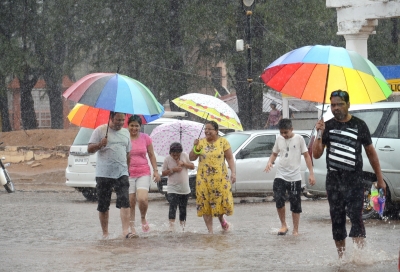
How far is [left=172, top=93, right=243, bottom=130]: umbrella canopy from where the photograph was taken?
13727 millimetres

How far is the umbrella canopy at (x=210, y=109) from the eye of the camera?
13.7 meters

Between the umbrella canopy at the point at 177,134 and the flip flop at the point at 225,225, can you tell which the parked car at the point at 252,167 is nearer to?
the umbrella canopy at the point at 177,134

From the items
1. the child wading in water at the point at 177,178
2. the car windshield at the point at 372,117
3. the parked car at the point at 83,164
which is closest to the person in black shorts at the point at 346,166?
the child wading in water at the point at 177,178

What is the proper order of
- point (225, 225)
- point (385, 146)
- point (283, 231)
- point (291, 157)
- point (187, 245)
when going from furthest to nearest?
point (385, 146) → point (225, 225) → point (291, 157) → point (283, 231) → point (187, 245)

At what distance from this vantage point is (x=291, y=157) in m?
13.0

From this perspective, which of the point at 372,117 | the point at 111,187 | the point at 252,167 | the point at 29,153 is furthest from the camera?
the point at 29,153

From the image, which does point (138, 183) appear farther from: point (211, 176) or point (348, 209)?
point (348, 209)

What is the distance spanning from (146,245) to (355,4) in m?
12.5

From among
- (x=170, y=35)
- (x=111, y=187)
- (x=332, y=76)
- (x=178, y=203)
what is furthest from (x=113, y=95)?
(x=170, y=35)

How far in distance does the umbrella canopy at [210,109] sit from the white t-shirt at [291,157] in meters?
1.08

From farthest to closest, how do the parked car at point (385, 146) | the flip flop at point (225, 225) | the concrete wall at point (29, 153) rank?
the concrete wall at point (29, 153), the parked car at point (385, 146), the flip flop at point (225, 225)

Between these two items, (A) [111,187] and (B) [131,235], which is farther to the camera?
(B) [131,235]

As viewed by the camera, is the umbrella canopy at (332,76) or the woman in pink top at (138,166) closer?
the umbrella canopy at (332,76)

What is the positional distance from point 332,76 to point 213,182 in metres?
3.30
